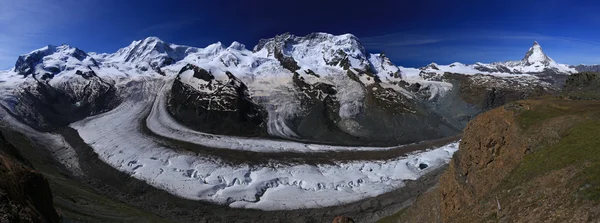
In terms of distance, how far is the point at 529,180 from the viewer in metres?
14.9

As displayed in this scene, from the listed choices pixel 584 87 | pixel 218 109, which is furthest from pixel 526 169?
pixel 218 109

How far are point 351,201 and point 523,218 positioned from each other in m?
44.6

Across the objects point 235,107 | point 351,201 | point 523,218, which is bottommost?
point 351,201

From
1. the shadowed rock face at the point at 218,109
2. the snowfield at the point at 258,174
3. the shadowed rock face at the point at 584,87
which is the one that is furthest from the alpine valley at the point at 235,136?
the shadowed rock face at the point at 584,87

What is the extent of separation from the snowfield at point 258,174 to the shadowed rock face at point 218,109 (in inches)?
914

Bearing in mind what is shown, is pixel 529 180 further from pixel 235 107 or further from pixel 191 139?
pixel 235 107

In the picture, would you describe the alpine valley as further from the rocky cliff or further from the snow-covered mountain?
the rocky cliff

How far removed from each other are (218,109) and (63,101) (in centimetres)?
7933

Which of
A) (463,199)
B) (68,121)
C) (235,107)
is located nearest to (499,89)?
(235,107)

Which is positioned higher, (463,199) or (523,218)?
(523,218)

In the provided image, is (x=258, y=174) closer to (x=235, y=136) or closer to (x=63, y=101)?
(x=235, y=136)

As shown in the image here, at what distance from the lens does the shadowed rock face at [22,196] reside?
45.3 feet

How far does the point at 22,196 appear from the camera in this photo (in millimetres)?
16031

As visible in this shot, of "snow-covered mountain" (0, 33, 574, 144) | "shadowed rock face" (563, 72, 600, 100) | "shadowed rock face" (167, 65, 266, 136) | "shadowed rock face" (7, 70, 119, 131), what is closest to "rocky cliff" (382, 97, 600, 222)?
"shadowed rock face" (563, 72, 600, 100)
